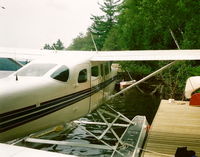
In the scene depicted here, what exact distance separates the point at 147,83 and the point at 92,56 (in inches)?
767

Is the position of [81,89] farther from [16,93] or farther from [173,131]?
[173,131]

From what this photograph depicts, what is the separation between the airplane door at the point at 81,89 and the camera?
772 cm

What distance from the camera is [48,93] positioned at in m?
6.45

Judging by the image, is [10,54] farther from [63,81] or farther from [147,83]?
[147,83]

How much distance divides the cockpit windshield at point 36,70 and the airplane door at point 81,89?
832 millimetres

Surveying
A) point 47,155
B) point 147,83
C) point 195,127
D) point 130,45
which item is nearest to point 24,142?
point 195,127

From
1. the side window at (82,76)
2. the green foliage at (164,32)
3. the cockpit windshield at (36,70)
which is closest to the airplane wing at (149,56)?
the side window at (82,76)

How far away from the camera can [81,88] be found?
799cm

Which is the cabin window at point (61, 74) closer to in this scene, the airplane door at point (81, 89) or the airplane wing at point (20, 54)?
the airplane door at point (81, 89)

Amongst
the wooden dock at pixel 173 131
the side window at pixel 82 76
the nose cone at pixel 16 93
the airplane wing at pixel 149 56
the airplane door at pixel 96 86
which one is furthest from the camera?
the airplane door at pixel 96 86

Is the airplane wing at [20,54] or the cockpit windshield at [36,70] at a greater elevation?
the airplane wing at [20,54]

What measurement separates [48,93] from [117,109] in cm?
1372

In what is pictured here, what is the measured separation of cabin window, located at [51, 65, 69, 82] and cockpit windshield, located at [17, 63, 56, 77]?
22 centimetres

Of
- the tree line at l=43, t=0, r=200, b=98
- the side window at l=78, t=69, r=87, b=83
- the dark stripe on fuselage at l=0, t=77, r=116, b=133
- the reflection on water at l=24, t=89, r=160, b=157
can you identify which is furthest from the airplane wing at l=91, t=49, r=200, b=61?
the tree line at l=43, t=0, r=200, b=98
